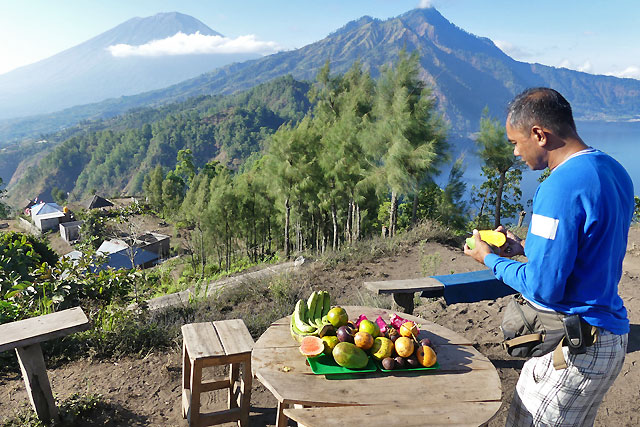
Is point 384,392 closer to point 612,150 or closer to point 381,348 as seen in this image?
point 381,348

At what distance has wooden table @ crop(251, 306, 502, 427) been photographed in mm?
1995

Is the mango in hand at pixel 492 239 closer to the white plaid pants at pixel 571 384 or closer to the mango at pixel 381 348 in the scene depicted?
the white plaid pants at pixel 571 384

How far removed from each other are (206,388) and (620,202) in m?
2.93

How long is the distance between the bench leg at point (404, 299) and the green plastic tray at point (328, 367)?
1.93 meters

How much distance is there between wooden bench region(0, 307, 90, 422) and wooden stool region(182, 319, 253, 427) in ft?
2.59

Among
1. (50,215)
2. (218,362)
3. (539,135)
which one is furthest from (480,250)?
(50,215)

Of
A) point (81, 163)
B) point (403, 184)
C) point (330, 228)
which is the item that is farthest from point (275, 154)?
point (81, 163)

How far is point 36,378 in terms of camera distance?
2.91 metres

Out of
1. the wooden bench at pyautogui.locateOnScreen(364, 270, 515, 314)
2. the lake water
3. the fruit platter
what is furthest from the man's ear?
the lake water

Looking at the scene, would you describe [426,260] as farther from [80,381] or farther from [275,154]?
[275,154]

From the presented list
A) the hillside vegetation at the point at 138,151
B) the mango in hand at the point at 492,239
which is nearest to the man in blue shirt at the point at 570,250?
the mango in hand at the point at 492,239

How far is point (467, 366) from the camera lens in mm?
2432

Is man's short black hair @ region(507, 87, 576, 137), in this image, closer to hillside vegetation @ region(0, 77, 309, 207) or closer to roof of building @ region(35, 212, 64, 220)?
roof of building @ region(35, 212, 64, 220)

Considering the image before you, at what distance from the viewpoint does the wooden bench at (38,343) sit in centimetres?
279
